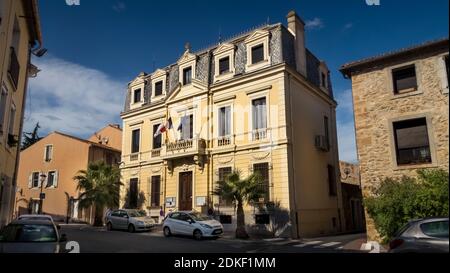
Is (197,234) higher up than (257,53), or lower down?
lower down

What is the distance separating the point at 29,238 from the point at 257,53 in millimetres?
16309

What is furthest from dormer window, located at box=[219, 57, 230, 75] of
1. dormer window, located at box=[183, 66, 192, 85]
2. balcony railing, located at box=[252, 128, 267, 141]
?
balcony railing, located at box=[252, 128, 267, 141]

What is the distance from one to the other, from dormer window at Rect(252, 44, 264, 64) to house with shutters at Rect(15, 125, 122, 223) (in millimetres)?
16002

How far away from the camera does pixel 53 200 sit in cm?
3148

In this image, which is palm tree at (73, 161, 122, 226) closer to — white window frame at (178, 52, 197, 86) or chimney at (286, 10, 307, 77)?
white window frame at (178, 52, 197, 86)

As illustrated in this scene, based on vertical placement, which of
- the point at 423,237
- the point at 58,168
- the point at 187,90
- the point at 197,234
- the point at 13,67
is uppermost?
the point at 187,90

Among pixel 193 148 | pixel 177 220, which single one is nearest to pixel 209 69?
pixel 193 148

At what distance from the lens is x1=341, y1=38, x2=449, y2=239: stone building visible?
4961mm

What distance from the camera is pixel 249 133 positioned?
1975cm

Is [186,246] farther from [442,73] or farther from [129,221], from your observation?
[442,73]

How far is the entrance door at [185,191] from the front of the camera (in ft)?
71.7

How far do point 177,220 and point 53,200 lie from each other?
19263mm

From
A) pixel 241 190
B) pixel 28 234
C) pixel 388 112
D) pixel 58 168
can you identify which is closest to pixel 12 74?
pixel 28 234
